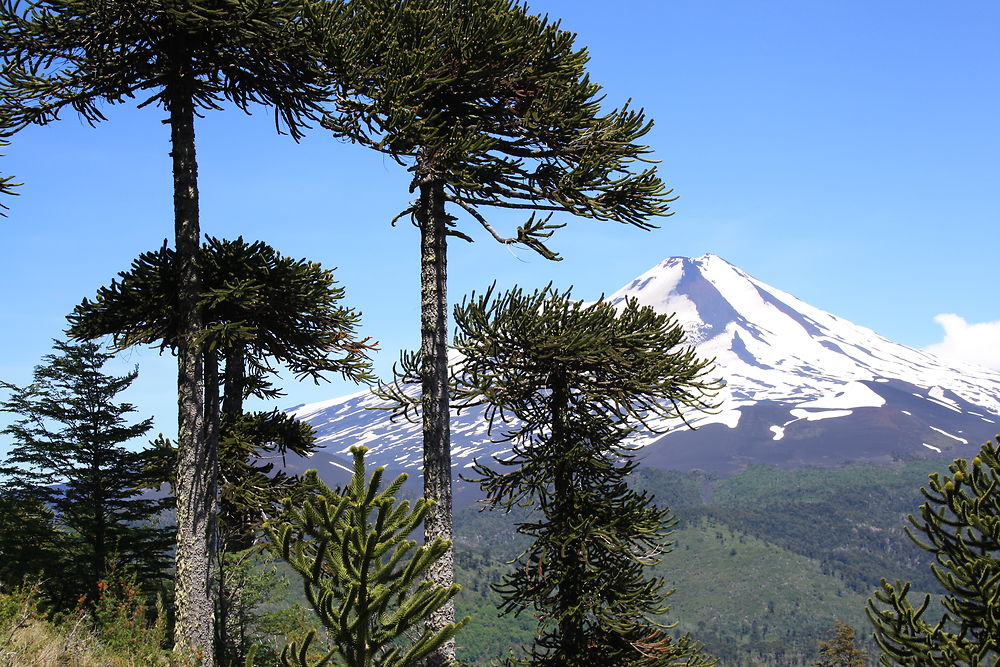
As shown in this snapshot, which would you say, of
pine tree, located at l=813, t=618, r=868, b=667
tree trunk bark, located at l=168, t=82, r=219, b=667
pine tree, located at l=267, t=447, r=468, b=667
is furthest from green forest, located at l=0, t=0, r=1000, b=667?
pine tree, located at l=813, t=618, r=868, b=667

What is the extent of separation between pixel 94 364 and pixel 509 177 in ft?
61.1

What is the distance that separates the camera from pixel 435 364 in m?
13.8

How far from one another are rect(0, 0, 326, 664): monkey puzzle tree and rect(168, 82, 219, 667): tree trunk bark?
0.02 m

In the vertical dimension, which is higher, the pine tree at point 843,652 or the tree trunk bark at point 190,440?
the tree trunk bark at point 190,440

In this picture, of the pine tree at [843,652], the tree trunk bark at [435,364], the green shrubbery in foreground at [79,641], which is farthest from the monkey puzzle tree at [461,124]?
the pine tree at [843,652]

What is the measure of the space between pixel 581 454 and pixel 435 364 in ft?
12.6

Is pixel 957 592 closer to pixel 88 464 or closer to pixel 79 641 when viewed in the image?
pixel 79 641

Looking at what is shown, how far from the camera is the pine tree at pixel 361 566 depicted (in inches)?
218

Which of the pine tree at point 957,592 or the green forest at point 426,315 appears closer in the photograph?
the pine tree at point 957,592

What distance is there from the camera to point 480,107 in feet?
48.2

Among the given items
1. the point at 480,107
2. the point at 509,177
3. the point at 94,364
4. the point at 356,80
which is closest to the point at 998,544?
the point at 509,177

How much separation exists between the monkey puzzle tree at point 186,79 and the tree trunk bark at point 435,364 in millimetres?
3288

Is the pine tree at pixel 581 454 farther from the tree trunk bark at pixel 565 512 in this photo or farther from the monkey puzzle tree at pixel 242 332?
the monkey puzzle tree at pixel 242 332

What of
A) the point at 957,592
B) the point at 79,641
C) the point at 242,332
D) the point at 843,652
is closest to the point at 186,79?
the point at 242,332
